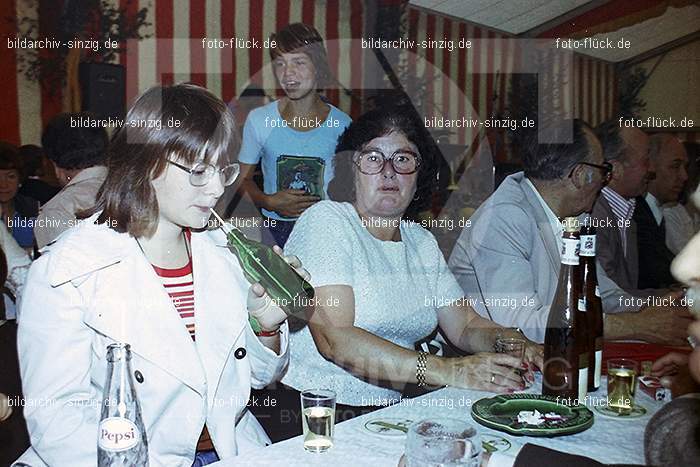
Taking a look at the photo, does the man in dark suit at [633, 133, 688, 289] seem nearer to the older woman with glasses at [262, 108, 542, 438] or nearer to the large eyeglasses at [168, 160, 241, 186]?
the older woman with glasses at [262, 108, 542, 438]

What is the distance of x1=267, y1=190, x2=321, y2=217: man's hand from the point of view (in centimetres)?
182

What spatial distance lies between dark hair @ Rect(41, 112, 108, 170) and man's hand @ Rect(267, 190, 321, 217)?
1.50 feet

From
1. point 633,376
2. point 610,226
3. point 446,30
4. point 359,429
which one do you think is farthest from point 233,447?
point 610,226

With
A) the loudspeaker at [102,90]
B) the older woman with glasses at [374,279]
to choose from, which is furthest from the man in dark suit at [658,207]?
the loudspeaker at [102,90]

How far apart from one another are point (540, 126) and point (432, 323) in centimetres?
71

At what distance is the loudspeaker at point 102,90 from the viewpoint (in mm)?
1572

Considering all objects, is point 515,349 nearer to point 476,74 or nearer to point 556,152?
point 556,152

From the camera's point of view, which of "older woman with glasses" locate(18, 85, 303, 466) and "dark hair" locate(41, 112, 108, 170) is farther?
"dark hair" locate(41, 112, 108, 170)

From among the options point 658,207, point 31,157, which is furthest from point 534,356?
point 658,207

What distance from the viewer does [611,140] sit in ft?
7.41

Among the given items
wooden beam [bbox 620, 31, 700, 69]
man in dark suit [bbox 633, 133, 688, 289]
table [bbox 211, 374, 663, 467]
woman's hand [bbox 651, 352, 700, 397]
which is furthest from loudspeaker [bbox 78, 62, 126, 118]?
man in dark suit [bbox 633, 133, 688, 289]

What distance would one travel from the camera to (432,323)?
70.7 inches

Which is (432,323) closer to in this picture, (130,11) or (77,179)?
(77,179)

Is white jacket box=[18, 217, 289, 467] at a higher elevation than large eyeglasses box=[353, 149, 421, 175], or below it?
below
